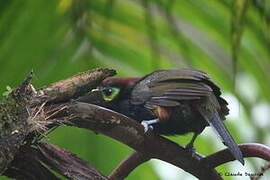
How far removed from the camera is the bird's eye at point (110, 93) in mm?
1921

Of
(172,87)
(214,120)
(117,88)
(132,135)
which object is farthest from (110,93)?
(132,135)

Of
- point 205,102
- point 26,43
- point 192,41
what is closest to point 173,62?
point 192,41

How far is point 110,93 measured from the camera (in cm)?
205

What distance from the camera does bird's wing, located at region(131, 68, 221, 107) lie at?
A: 1.97 meters

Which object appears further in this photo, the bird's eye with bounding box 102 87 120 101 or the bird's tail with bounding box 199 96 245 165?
the bird's eye with bounding box 102 87 120 101

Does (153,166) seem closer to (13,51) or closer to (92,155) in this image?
(92,155)

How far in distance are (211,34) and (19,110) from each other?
159 centimetres

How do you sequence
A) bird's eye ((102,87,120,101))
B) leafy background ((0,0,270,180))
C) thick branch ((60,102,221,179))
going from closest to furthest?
thick branch ((60,102,221,179)) → bird's eye ((102,87,120,101)) → leafy background ((0,0,270,180))

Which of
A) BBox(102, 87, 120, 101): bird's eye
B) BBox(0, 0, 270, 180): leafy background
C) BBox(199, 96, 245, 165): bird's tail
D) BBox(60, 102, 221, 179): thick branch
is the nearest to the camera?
BBox(60, 102, 221, 179): thick branch

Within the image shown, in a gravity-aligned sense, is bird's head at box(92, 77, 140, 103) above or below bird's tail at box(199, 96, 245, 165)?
above

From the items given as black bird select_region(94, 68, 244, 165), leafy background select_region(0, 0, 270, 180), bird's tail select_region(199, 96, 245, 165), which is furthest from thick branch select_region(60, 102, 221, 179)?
leafy background select_region(0, 0, 270, 180)

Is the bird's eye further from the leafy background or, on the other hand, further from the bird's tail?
the leafy background

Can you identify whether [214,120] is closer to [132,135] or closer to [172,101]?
[172,101]

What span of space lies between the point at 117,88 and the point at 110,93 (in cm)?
6
